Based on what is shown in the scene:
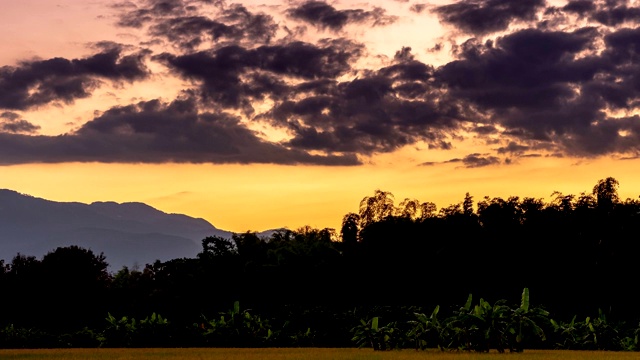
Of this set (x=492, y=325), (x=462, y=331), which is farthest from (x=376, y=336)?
(x=492, y=325)

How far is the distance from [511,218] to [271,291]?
17.1 meters

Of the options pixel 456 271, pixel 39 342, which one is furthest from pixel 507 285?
pixel 39 342

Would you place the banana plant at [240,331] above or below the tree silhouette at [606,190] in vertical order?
below

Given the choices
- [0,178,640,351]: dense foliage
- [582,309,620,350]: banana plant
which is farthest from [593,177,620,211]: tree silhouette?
[582,309,620,350]: banana plant

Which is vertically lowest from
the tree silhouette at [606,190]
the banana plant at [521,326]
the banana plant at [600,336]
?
the banana plant at [600,336]

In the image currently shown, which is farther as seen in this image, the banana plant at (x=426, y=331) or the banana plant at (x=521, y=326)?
the banana plant at (x=426, y=331)

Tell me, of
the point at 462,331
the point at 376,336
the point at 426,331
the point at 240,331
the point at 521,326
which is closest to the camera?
the point at 521,326

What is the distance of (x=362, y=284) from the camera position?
175ft

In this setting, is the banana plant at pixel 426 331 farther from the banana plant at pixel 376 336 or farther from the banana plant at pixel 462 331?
the banana plant at pixel 376 336

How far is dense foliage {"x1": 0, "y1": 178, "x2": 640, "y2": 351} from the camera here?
38.3 meters

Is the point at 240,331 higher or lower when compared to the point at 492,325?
lower

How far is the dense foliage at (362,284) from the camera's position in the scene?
1510 inches

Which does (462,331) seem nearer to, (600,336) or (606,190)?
(600,336)

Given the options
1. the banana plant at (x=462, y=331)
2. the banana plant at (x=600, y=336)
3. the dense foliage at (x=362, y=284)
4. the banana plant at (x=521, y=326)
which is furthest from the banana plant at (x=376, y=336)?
the banana plant at (x=600, y=336)
